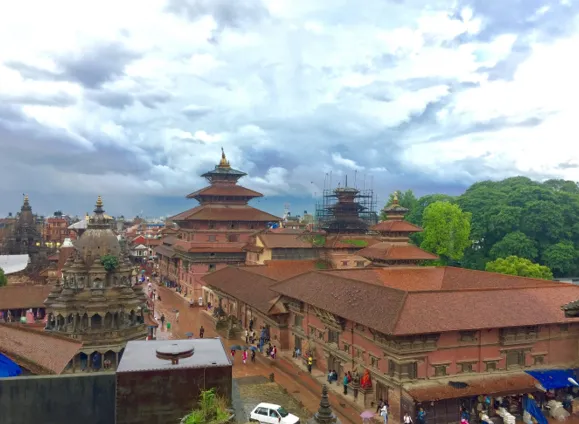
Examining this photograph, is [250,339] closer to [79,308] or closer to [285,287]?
[285,287]

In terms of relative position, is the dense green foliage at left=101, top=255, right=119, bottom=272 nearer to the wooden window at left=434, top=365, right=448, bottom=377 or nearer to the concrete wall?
the concrete wall

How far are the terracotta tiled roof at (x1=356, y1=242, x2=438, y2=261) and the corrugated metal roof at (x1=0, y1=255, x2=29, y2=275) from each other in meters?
49.6

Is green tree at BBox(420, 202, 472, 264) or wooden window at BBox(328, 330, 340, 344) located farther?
green tree at BBox(420, 202, 472, 264)

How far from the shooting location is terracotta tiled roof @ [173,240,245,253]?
61.4 m

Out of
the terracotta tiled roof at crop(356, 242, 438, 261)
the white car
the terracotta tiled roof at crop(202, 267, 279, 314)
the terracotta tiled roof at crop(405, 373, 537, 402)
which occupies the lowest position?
the white car

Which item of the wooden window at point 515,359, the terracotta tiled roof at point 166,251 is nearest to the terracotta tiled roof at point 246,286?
the wooden window at point 515,359

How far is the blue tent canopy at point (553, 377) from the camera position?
23.9 meters

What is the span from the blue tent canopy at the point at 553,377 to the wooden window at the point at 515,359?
569mm

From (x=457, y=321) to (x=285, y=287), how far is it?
1482cm

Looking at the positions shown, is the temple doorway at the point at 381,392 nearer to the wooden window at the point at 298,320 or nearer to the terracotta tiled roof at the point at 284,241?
the wooden window at the point at 298,320

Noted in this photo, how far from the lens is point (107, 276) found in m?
31.0

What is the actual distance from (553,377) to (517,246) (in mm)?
32515

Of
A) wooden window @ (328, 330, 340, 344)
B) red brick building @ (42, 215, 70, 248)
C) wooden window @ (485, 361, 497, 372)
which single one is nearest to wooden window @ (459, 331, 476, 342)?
wooden window @ (485, 361, 497, 372)

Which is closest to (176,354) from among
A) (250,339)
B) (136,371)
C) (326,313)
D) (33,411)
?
(136,371)
